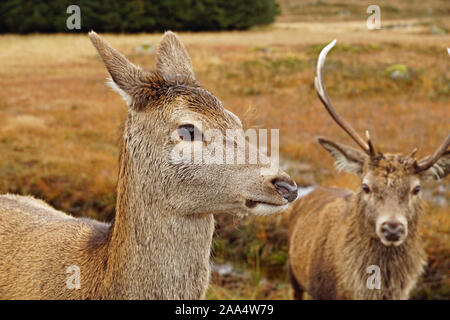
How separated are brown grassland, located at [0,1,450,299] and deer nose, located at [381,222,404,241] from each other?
185 cm

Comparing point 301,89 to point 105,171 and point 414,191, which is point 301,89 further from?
point 414,191

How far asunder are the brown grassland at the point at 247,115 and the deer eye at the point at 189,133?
0.49 m

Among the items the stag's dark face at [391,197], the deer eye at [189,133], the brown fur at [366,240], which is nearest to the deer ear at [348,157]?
the brown fur at [366,240]

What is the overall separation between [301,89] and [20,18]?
376 inches

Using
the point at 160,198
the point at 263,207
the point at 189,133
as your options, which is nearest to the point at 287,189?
the point at 263,207

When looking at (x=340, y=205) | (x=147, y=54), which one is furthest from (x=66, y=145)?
(x=147, y=54)

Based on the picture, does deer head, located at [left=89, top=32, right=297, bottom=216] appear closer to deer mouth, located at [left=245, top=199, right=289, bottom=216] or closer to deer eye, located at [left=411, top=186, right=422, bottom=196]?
deer mouth, located at [left=245, top=199, right=289, bottom=216]

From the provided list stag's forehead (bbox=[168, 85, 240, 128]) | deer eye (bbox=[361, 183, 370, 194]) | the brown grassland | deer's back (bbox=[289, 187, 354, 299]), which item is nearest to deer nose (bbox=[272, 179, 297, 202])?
stag's forehead (bbox=[168, 85, 240, 128])

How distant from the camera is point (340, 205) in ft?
16.9

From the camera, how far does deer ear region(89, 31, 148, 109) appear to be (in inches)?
87.5

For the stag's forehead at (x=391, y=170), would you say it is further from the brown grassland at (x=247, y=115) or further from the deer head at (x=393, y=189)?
the brown grassland at (x=247, y=115)

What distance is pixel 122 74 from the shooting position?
2.28 m

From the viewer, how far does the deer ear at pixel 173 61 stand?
2529mm

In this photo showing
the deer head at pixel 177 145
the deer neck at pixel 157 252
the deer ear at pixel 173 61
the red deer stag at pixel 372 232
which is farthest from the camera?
the red deer stag at pixel 372 232
